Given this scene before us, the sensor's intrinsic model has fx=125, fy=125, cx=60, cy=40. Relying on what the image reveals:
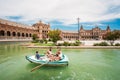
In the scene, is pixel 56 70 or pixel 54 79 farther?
pixel 56 70

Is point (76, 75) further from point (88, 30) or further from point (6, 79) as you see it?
point (88, 30)

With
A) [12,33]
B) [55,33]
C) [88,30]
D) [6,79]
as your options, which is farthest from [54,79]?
[88,30]

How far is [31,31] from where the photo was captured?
2876 inches

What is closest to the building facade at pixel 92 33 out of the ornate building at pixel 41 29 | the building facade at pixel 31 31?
the building facade at pixel 31 31

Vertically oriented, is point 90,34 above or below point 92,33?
below

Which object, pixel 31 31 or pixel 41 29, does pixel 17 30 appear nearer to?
pixel 31 31

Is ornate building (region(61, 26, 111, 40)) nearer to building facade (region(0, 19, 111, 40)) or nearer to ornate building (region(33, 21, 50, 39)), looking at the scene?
building facade (region(0, 19, 111, 40))

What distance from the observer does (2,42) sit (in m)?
36.3

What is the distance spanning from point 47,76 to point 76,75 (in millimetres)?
2286

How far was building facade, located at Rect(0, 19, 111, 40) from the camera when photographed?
5038cm

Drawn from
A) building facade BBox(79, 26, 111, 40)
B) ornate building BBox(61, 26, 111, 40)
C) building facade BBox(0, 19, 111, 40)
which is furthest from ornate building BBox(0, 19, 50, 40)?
building facade BBox(79, 26, 111, 40)

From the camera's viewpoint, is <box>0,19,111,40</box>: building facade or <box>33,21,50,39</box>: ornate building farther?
<box>33,21,50,39</box>: ornate building

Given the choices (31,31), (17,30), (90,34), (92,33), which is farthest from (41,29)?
(92,33)

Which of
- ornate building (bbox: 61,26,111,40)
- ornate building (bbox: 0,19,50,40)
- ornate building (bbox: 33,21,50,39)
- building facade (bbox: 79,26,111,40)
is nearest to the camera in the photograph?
ornate building (bbox: 0,19,50,40)
